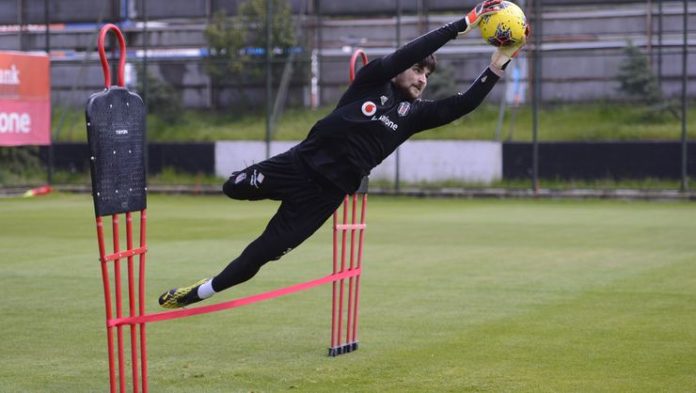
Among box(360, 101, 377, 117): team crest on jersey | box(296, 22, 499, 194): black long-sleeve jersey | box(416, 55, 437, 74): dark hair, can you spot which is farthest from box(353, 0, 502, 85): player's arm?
box(416, 55, 437, 74): dark hair

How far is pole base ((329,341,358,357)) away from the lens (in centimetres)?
983

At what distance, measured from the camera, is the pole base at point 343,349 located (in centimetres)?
983

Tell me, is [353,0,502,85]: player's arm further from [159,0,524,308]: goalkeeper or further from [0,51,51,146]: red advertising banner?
[0,51,51,146]: red advertising banner

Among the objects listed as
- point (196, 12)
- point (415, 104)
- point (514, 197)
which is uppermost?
point (196, 12)

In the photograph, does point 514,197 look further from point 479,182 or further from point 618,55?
point 618,55

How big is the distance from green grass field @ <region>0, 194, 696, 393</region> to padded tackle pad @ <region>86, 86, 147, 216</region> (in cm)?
148

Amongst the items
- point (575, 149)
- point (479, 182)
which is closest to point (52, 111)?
point (479, 182)

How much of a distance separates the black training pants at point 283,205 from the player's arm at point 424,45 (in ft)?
2.92

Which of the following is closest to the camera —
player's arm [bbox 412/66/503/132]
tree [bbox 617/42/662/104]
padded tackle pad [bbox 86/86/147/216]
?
padded tackle pad [bbox 86/86/147/216]

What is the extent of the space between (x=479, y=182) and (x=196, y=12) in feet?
32.7

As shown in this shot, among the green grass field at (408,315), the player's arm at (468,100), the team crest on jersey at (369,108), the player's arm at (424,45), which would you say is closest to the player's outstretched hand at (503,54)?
the player's arm at (468,100)

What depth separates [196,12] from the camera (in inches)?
1384

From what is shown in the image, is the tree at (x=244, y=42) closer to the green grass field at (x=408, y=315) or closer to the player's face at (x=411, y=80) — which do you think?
the green grass field at (x=408, y=315)

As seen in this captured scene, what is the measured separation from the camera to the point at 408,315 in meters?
12.0
